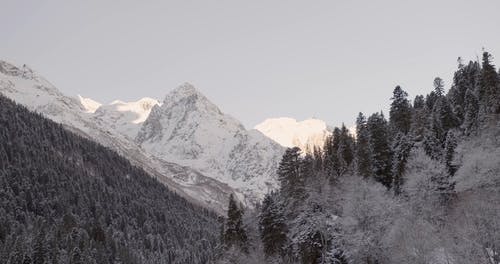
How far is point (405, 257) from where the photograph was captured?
64.6 metres

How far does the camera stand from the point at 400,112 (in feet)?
376

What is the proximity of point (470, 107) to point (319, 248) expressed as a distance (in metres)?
39.3

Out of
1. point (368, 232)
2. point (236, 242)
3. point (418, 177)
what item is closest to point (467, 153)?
point (418, 177)

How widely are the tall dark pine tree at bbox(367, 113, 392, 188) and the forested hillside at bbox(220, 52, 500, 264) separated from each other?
0.18 metres

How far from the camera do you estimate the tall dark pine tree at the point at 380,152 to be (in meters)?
96.6

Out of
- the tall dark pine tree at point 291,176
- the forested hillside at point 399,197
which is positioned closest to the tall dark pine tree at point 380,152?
the forested hillside at point 399,197

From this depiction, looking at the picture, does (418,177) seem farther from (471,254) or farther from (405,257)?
(471,254)

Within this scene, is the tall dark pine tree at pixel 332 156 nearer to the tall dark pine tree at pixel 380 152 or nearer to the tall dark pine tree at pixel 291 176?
the tall dark pine tree at pixel 291 176

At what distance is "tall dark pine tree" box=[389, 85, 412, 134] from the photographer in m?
112

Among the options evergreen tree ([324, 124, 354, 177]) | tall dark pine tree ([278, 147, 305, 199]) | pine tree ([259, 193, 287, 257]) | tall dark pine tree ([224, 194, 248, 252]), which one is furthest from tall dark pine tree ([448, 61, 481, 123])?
tall dark pine tree ([224, 194, 248, 252])

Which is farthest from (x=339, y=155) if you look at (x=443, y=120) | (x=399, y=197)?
(x=399, y=197)

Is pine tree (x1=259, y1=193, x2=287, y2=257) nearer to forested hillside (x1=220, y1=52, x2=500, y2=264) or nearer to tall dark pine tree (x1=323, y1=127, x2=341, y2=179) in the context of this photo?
forested hillside (x1=220, y1=52, x2=500, y2=264)

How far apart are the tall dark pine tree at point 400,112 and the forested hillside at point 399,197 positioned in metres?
0.23

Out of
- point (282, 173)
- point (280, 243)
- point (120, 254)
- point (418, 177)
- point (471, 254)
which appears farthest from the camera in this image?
point (120, 254)
